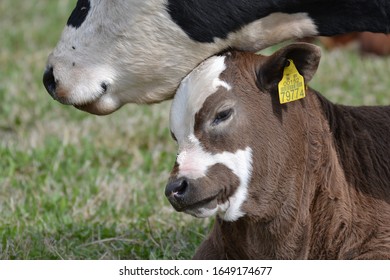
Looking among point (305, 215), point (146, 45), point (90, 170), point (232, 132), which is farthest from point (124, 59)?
point (90, 170)

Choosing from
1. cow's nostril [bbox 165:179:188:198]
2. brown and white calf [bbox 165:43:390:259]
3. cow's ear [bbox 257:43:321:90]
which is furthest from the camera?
cow's ear [bbox 257:43:321:90]

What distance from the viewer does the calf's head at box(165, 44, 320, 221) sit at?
12.2 feet

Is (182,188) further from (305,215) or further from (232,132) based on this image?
(305,215)

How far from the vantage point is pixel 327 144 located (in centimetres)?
414

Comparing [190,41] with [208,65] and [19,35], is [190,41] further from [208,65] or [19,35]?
[19,35]

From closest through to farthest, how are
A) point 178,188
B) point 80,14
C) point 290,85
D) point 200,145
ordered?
1. point 178,188
2. point 200,145
3. point 290,85
4. point 80,14

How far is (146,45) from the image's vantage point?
401 centimetres

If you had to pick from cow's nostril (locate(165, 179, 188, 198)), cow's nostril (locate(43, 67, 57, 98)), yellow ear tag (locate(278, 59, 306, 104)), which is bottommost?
cow's nostril (locate(165, 179, 188, 198))

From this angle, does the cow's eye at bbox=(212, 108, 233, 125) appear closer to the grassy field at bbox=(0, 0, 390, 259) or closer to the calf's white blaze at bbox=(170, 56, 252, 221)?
the calf's white blaze at bbox=(170, 56, 252, 221)

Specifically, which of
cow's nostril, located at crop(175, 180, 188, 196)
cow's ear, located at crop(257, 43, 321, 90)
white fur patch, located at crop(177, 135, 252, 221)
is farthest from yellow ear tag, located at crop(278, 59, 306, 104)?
cow's nostril, located at crop(175, 180, 188, 196)

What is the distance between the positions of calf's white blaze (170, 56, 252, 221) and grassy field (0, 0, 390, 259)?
958 millimetres

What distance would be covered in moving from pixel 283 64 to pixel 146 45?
57 centimetres


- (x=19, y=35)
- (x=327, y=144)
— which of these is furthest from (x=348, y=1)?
(x=19, y=35)

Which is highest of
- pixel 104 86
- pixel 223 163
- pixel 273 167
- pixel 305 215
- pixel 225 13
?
pixel 225 13
